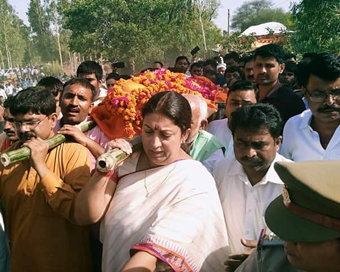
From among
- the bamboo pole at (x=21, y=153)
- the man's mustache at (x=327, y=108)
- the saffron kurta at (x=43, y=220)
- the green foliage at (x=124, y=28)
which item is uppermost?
the green foliage at (x=124, y=28)

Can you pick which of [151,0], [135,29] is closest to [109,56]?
[135,29]

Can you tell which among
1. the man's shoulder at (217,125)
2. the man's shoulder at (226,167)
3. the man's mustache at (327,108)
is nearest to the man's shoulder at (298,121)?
the man's mustache at (327,108)

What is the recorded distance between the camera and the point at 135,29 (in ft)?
99.8

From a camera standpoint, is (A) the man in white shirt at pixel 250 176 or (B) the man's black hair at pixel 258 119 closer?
(A) the man in white shirt at pixel 250 176

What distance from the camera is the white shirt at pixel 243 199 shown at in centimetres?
225

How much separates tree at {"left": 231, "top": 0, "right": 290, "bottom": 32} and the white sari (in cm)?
4740

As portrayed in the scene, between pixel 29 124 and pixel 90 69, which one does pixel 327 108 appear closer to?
pixel 29 124

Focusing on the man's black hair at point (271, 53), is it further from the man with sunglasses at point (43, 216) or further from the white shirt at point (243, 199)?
the man with sunglasses at point (43, 216)

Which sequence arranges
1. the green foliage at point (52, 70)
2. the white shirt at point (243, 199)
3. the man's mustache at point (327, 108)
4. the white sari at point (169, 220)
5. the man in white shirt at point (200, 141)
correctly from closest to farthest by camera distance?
the white sari at point (169, 220) → the white shirt at point (243, 199) → the man in white shirt at point (200, 141) → the man's mustache at point (327, 108) → the green foliage at point (52, 70)

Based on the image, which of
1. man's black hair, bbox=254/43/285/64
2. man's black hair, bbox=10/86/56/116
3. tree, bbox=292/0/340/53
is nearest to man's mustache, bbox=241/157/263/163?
man's black hair, bbox=10/86/56/116

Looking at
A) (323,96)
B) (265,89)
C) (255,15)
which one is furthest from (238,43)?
(255,15)

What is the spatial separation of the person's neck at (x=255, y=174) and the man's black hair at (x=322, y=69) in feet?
3.06

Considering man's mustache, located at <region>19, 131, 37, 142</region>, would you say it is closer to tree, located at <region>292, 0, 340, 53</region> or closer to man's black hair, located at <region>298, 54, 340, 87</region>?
man's black hair, located at <region>298, 54, 340, 87</region>

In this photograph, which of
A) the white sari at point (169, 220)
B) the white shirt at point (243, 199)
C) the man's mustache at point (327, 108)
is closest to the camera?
the white sari at point (169, 220)
